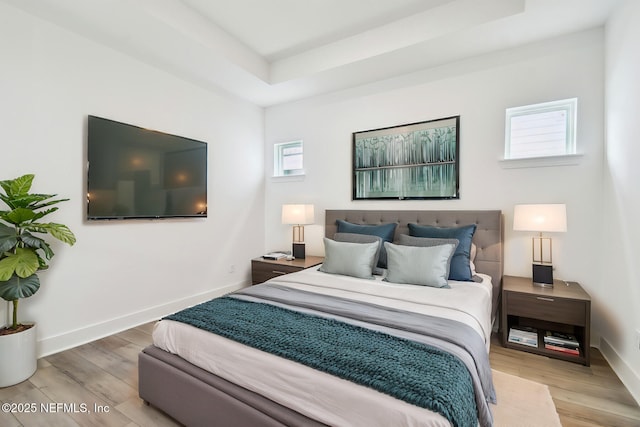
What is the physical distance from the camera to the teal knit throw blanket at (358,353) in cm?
109

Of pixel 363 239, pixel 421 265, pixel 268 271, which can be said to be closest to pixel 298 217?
pixel 268 271

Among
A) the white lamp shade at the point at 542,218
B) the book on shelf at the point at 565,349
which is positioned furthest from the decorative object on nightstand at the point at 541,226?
the book on shelf at the point at 565,349

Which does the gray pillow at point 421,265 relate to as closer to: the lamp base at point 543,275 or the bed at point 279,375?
the bed at point 279,375

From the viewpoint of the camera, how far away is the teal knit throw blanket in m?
1.09

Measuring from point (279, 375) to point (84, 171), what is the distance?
2.55 meters

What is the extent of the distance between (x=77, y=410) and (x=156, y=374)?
0.60 metres

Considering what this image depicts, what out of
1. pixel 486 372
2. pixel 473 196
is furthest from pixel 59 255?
pixel 473 196

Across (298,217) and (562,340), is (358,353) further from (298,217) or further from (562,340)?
(298,217)

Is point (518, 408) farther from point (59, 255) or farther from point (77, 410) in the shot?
point (59, 255)

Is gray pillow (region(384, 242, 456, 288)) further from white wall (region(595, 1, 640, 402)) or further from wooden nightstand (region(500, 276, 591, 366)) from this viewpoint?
white wall (region(595, 1, 640, 402))

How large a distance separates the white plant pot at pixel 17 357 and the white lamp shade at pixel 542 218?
3898 millimetres

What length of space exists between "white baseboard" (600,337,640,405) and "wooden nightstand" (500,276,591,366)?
16 cm

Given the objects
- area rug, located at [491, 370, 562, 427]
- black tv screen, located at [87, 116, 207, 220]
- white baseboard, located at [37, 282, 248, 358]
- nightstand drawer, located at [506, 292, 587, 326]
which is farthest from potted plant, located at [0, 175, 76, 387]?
nightstand drawer, located at [506, 292, 587, 326]

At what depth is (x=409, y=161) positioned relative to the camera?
335 centimetres
